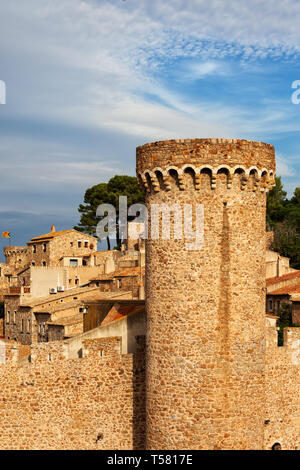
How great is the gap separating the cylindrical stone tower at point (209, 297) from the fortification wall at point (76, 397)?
1709 mm

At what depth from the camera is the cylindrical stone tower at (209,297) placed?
15.7 metres

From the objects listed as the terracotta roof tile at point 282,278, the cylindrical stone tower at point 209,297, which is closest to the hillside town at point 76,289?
the terracotta roof tile at point 282,278

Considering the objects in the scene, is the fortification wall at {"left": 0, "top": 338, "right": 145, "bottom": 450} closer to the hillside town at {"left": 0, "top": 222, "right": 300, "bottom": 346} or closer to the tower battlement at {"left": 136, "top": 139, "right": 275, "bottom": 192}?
the hillside town at {"left": 0, "top": 222, "right": 300, "bottom": 346}

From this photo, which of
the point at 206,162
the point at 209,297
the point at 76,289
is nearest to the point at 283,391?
the point at 209,297

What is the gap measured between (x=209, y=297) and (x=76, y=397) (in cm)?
532

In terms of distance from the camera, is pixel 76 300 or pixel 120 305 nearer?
pixel 120 305

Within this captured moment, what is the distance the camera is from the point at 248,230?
16172 millimetres

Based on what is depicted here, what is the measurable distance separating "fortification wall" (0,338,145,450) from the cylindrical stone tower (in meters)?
1.71

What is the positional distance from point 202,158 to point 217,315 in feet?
13.3

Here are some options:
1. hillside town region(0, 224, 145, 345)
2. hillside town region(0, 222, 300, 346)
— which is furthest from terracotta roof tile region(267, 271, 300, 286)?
hillside town region(0, 224, 145, 345)

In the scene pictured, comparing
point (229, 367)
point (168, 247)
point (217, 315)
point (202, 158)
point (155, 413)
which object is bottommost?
point (155, 413)

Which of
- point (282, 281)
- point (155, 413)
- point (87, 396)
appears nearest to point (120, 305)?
point (87, 396)
